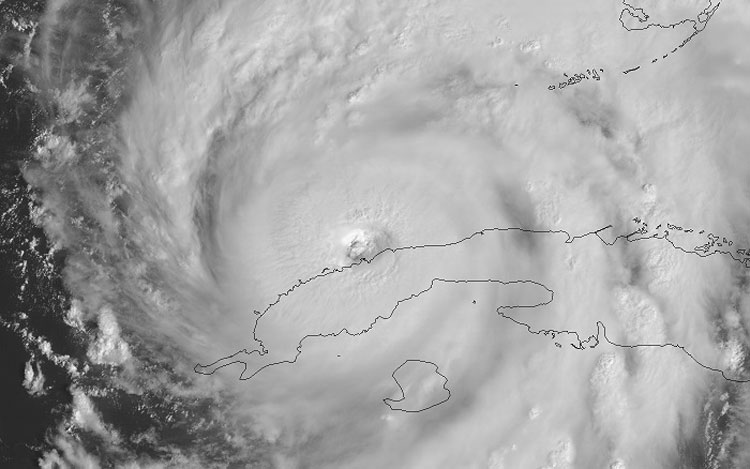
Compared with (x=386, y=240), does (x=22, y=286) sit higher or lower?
higher

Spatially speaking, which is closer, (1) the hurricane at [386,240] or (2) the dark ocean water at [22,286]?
(1) the hurricane at [386,240]

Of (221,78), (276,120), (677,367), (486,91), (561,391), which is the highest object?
(221,78)

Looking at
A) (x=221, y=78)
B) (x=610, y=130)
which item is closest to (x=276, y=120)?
(x=221, y=78)

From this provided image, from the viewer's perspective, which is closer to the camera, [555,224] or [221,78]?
[555,224]

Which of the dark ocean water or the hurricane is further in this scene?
the dark ocean water

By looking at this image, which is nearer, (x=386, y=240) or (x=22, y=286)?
(x=386, y=240)

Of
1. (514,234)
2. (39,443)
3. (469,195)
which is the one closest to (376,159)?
(469,195)

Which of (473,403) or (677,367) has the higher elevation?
(473,403)

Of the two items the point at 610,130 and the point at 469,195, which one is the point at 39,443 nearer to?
the point at 469,195

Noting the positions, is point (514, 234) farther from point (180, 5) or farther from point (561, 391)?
point (180, 5)
